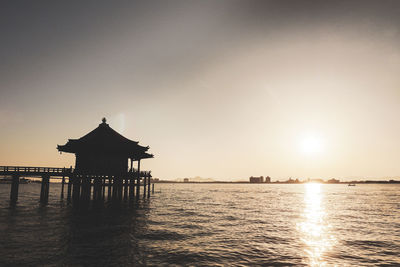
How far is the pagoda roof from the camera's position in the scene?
3091cm

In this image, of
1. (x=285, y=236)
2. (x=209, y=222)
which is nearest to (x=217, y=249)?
(x=285, y=236)

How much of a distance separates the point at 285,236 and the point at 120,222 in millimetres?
12933

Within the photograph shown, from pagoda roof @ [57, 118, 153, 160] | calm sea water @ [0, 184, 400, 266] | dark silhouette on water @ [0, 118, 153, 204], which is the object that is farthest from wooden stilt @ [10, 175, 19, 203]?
calm sea water @ [0, 184, 400, 266]

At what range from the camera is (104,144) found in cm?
3138

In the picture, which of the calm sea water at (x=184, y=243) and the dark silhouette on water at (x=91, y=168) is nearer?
the calm sea water at (x=184, y=243)

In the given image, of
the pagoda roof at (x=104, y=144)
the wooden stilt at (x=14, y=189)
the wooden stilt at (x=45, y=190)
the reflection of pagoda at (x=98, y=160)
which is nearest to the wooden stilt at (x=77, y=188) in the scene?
the reflection of pagoda at (x=98, y=160)

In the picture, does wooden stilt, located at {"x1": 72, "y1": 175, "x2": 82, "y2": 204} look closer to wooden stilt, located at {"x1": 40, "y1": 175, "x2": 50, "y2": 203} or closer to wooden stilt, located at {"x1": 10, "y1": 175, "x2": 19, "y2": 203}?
wooden stilt, located at {"x1": 40, "y1": 175, "x2": 50, "y2": 203}

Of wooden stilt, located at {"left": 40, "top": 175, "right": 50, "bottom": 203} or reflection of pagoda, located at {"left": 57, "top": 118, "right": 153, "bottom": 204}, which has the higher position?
reflection of pagoda, located at {"left": 57, "top": 118, "right": 153, "bottom": 204}

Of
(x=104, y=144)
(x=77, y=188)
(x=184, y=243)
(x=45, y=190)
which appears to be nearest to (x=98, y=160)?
(x=104, y=144)

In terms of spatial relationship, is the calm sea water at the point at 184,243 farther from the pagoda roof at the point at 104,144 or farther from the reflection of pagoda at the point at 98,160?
the pagoda roof at the point at 104,144

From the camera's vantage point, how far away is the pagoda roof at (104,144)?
30906mm

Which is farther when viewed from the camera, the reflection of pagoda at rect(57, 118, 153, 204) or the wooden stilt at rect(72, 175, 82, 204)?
the wooden stilt at rect(72, 175, 82, 204)

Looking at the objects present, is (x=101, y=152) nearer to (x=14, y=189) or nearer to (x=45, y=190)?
(x=45, y=190)

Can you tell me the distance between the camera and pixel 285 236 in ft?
56.5
